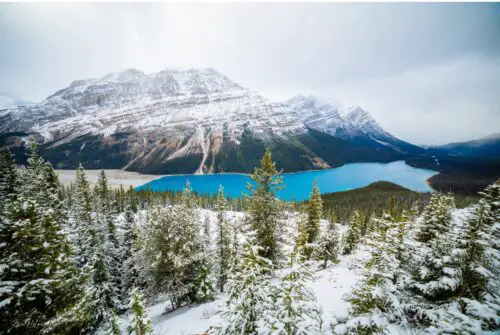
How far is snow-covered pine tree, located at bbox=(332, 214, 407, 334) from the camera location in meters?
8.75

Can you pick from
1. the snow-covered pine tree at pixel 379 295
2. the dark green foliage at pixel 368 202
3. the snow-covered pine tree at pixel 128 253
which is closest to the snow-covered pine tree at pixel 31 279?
the snow-covered pine tree at pixel 128 253

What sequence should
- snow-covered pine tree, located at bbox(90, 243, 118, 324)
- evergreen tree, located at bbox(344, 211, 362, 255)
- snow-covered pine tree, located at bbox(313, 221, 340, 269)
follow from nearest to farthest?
1. snow-covered pine tree, located at bbox(90, 243, 118, 324)
2. snow-covered pine tree, located at bbox(313, 221, 340, 269)
3. evergreen tree, located at bbox(344, 211, 362, 255)

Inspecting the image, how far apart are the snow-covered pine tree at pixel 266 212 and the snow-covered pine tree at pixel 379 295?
7001 mm

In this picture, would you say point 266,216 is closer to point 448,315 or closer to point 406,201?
point 448,315

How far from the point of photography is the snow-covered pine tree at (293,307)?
6.79 metres

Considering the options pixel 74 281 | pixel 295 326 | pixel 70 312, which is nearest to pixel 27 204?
pixel 74 281

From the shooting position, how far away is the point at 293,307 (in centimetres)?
718

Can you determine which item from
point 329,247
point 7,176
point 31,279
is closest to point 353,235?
point 329,247

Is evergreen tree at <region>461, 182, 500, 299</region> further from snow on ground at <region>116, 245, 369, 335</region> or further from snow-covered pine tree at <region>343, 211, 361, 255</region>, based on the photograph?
snow-covered pine tree at <region>343, 211, 361, 255</region>

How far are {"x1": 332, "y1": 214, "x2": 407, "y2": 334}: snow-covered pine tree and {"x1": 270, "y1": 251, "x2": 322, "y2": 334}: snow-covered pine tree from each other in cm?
273

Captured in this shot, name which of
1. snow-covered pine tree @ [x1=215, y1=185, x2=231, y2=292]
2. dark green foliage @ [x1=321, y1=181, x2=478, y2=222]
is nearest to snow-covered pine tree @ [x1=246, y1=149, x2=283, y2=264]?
snow-covered pine tree @ [x1=215, y1=185, x2=231, y2=292]

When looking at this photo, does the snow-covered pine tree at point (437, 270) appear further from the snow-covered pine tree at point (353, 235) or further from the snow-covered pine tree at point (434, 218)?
the snow-covered pine tree at point (353, 235)

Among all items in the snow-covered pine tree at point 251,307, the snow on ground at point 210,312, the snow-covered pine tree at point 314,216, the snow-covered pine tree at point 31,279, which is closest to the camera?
the snow-covered pine tree at point 251,307

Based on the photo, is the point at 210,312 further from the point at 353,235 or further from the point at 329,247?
the point at 353,235
